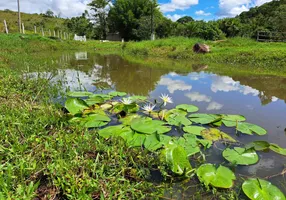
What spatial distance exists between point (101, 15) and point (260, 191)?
98.6 ft

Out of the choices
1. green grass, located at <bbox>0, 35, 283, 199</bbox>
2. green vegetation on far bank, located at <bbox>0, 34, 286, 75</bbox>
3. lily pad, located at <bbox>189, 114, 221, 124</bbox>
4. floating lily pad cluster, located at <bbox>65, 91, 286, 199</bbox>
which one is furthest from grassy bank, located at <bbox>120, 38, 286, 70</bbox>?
green grass, located at <bbox>0, 35, 283, 199</bbox>

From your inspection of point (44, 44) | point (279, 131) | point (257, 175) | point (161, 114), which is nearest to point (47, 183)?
point (257, 175)

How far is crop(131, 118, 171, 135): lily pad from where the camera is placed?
2.14m

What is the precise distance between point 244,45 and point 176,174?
36.8 feet

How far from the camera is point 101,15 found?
28.8 m

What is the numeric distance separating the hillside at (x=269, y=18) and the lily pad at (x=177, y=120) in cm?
1553

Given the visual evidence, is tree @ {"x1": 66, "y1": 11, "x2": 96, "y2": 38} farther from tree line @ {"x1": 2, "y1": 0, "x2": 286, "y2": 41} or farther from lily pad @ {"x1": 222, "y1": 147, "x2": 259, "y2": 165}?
lily pad @ {"x1": 222, "y1": 147, "x2": 259, "y2": 165}

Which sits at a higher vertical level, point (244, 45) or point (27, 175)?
point (244, 45)

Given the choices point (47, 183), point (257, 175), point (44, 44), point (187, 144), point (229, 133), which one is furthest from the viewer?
point (44, 44)

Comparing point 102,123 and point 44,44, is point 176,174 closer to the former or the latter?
point 102,123

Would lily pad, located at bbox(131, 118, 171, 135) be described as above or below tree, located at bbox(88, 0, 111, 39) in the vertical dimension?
below

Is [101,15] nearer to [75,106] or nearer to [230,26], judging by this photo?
[230,26]

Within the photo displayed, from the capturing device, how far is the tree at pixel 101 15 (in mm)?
28444

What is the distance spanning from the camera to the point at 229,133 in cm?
234
